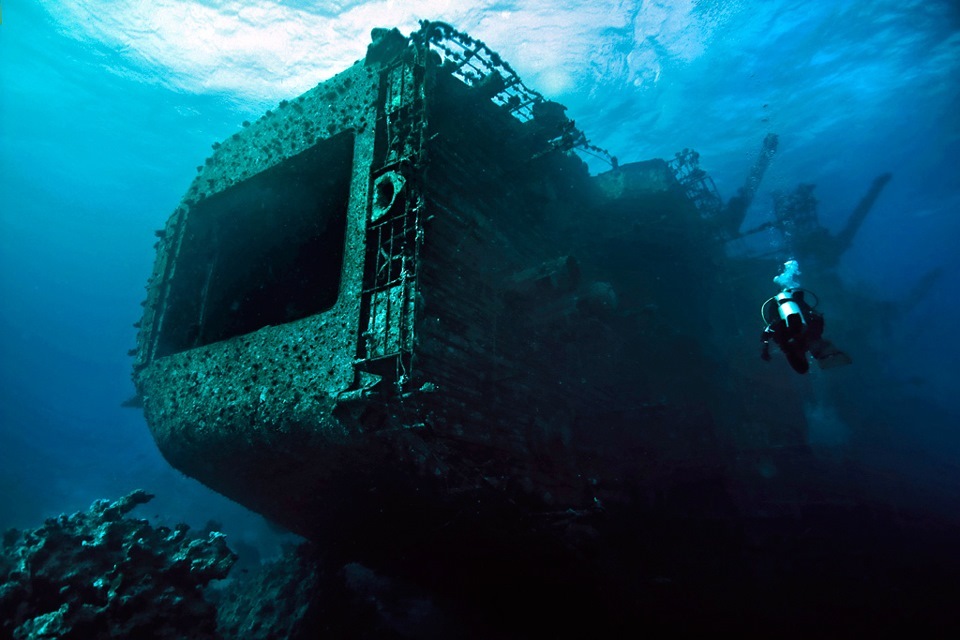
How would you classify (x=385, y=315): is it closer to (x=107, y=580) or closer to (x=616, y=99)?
(x=107, y=580)

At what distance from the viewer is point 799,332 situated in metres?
5.56

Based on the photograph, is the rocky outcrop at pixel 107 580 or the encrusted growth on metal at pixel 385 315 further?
the rocky outcrop at pixel 107 580

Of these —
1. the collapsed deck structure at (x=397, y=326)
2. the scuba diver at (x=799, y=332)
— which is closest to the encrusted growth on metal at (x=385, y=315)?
the collapsed deck structure at (x=397, y=326)

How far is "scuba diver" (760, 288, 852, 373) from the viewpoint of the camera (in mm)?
5555

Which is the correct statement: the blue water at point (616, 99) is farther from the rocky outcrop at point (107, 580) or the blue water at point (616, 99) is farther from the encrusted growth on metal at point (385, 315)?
the rocky outcrop at point (107, 580)

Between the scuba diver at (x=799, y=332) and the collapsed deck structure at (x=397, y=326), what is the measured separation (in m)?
2.77

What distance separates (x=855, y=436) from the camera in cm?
2733

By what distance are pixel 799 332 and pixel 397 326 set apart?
5242mm

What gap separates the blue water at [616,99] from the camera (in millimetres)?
21203

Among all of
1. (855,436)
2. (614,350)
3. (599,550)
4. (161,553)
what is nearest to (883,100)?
(855,436)

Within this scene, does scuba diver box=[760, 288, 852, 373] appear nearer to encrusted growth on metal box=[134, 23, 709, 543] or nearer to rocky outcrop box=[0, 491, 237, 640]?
encrusted growth on metal box=[134, 23, 709, 543]

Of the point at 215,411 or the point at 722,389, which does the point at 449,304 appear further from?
the point at 722,389

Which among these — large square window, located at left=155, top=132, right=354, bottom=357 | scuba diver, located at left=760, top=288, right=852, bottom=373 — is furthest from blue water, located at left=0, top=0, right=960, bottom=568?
large square window, located at left=155, top=132, right=354, bottom=357

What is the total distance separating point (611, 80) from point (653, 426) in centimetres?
2186
